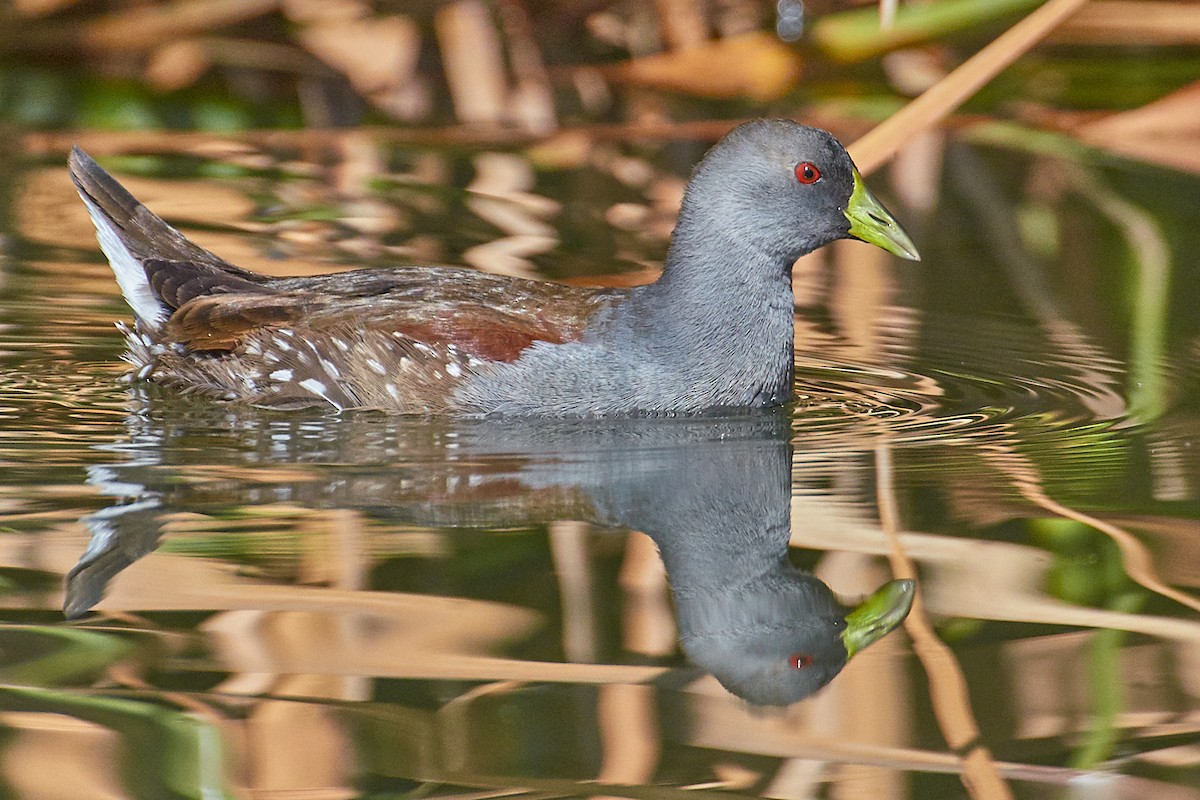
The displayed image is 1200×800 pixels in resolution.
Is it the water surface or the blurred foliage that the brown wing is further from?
the blurred foliage

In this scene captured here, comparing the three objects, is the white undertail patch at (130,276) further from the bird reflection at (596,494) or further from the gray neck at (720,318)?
the gray neck at (720,318)

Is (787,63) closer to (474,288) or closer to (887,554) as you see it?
(474,288)

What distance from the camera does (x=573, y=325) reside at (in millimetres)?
5824

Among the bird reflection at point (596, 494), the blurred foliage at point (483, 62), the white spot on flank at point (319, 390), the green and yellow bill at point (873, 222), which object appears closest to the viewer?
the bird reflection at point (596, 494)

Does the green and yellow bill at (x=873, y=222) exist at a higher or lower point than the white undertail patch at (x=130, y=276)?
higher

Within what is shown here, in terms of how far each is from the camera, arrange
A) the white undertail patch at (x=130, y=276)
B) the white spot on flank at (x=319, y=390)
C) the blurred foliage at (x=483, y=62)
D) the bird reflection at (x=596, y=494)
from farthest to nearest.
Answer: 1. the blurred foliage at (x=483, y=62)
2. the white undertail patch at (x=130, y=276)
3. the white spot on flank at (x=319, y=390)
4. the bird reflection at (x=596, y=494)

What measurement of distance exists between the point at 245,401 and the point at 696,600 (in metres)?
2.35

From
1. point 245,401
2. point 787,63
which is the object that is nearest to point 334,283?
point 245,401

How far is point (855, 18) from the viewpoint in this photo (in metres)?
11.1

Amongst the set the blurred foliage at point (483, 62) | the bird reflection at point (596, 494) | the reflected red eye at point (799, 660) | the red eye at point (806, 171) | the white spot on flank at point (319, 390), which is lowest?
the reflected red eye at point (799, 660)

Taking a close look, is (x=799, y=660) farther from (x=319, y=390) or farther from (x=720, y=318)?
(x=319, y=390)

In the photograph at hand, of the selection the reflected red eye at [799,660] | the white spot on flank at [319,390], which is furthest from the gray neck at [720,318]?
the reflected red eye at [799,660]

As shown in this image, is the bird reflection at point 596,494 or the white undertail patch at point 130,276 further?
the white undertail patch at point 130,276

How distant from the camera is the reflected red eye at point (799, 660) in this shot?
3.83 meters
